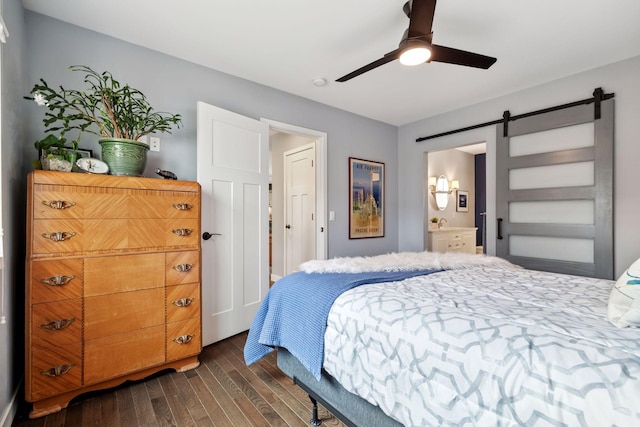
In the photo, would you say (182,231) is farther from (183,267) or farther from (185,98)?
(185,98)

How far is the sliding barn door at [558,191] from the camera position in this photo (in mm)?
2814

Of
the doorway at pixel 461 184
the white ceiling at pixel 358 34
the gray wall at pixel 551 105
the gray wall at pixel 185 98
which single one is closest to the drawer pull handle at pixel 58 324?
the gray wall at pixel 185 98

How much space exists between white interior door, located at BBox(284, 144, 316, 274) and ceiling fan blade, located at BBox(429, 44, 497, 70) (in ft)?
7.06

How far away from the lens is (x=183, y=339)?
216cm

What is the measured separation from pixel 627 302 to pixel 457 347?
1.83 feet

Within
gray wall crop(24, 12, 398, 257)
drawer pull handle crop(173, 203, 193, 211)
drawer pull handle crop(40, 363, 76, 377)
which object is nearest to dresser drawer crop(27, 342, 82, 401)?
drawer pull handle crop(40, 363, 76, 377)

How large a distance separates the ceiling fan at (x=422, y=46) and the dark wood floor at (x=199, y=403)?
225 centimetres

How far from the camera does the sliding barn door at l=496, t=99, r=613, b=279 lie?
2814mm

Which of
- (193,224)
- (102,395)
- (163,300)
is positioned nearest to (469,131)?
(193,224)

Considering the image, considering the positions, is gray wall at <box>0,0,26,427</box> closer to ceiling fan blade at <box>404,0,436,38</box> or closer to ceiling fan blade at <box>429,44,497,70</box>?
ceiling fan blade at <box>404,0,436,38</box>

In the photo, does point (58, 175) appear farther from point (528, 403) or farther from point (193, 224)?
point (528, 403)

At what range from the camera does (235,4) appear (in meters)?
2.02

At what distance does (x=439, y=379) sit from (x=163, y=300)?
1852 mm

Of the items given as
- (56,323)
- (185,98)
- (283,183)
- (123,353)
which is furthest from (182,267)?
(283,183)
